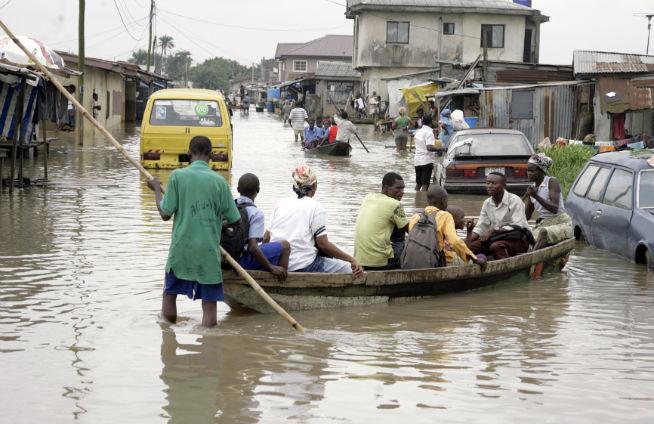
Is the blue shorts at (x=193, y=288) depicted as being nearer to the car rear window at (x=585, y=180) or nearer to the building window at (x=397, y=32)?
the car rear window at (x=585, y=180)

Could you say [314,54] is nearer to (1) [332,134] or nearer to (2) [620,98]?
(1) [332,134]

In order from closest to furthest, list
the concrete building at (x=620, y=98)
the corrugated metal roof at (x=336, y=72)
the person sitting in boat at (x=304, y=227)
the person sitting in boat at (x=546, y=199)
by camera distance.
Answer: the person sitting in boat at (x=304, y=227) → the person sitting in boat at (x=546, y=199) → the concrete building at (x=620, y=98) → the corrugated metal roof at (x=336, y=72)

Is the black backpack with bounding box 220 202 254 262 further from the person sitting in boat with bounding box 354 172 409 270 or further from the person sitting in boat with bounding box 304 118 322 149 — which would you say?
the person sitting in boat with bounding box 304 118 322 149

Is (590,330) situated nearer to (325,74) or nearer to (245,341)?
(245,341)

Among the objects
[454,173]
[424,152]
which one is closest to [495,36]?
[424,152]

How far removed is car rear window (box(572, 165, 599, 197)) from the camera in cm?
1379

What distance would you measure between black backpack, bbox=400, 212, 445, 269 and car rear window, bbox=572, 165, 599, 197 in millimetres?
4582

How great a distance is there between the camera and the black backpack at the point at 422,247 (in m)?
9.84

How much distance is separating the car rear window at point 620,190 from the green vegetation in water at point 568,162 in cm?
573

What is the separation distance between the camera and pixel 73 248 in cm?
1270

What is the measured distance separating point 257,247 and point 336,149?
23148 millimetres

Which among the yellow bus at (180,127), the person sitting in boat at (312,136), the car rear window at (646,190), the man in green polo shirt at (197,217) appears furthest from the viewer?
the person sitting in boat at (312,136)

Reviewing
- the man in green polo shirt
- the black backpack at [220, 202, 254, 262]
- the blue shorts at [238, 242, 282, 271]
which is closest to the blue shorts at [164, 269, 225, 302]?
the man in green polo shirt

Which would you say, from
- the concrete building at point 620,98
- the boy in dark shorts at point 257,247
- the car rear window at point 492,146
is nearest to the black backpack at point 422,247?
the boy in dark shorts at point 257,247
